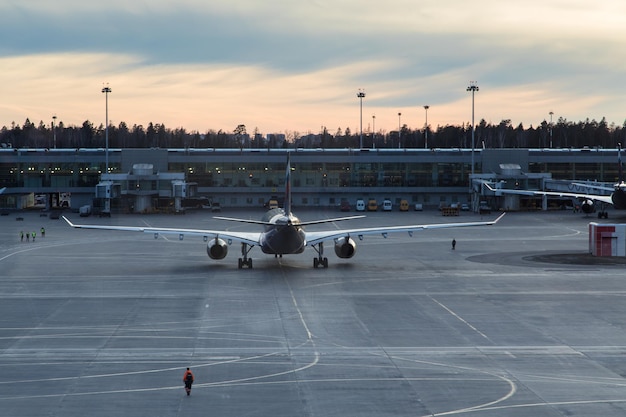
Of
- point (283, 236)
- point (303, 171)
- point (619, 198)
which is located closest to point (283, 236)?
point (283, 236)

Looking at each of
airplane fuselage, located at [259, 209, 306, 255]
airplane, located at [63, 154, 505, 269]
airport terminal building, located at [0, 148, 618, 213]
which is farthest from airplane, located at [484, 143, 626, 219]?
airplane fuselage, located at [259, 209, 306, 255]

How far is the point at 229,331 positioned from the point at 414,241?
180 feet

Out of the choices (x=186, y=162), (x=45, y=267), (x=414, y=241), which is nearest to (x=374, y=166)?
(x=186, y=162)

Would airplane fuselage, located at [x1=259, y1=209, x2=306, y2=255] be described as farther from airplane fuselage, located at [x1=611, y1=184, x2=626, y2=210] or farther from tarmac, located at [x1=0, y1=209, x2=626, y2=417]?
airplane fuselage, located at [x1=611, y1=184, x2=626, y2=210]

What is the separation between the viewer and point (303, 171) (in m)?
172

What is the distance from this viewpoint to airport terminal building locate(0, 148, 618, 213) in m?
167

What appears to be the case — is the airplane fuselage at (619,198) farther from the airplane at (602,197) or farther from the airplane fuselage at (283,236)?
the airplane fuselage at (283,236)

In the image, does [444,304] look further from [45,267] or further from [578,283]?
[45,267]

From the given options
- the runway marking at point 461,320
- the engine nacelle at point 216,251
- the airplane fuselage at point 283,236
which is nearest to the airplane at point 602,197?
the airplane fuselage at point 283,236

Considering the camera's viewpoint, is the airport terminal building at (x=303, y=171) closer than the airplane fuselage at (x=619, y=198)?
No

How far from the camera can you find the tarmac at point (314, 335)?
102ft

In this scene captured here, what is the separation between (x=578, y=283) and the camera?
62562 millimetres

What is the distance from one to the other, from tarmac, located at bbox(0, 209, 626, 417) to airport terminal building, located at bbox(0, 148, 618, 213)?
87.1 metres

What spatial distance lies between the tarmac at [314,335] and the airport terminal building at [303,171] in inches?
3430
